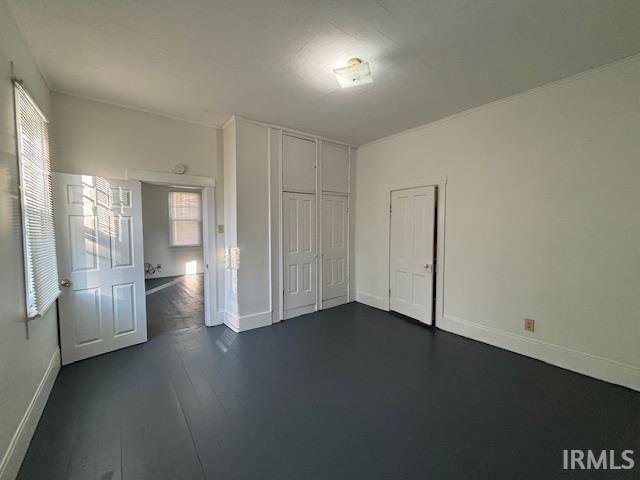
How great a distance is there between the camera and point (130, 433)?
1846 mm

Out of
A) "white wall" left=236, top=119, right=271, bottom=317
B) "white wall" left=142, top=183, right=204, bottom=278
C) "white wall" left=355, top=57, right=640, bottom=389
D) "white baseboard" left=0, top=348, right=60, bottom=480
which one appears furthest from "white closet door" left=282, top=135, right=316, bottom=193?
"white wall" left=142, top=183, right=204, bottom=278

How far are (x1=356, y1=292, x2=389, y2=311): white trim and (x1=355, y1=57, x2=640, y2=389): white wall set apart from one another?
1.10 meters

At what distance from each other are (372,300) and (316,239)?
1474 mm

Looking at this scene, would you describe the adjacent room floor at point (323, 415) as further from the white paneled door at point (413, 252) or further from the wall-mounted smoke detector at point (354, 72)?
the wall-mounted smoke detector at point (354, 72)

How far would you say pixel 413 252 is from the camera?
397 cm

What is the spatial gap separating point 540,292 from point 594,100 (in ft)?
6.13

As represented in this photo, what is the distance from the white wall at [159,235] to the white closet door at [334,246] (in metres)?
4.83

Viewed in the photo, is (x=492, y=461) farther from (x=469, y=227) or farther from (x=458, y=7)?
(x=458, y=7)

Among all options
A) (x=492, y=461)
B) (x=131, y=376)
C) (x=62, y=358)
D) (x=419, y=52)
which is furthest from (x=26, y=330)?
(x=419, y=52)

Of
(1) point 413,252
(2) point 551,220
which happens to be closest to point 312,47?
(2) point 551,220

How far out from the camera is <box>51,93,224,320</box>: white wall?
2.81m

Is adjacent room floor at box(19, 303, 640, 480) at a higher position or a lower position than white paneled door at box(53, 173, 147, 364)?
lower

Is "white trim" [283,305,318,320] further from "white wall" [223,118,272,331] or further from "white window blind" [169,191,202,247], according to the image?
"white window blind" [169,191,202,247]

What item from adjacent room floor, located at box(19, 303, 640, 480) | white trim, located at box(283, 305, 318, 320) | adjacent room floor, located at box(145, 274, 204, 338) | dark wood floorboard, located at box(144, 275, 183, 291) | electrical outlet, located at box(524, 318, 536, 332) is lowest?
adjacent room floor, located at box(19, 303, 640, 480)
